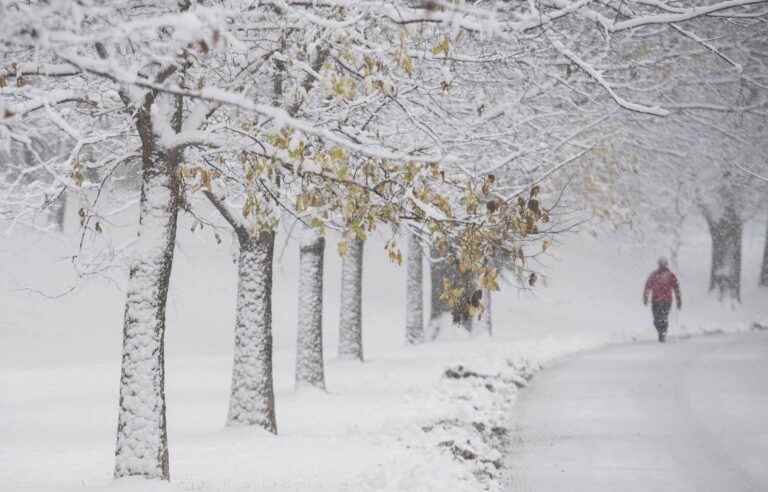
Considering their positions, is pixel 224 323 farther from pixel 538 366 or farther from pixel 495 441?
pixel 495 441

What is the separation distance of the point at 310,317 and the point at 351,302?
12.8ft

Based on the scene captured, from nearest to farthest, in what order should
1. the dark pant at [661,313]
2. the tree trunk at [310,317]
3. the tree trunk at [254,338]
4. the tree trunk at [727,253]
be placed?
1. the tree trunk at [254,338]
2. the tree trunk at [310,317]
3. the dark pant at [661,313]
4. the tree trunk at [727,253]

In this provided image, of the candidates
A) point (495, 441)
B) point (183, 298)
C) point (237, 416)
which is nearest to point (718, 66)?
point (495, 441)

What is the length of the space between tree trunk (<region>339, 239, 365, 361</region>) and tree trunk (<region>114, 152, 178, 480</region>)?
1050 cm

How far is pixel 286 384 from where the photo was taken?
17.3 m

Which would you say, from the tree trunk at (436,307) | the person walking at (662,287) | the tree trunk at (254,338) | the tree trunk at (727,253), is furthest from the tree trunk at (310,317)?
the tree trunk at (727,253)

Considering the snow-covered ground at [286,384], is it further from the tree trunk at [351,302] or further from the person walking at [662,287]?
the person walking at [662,287]

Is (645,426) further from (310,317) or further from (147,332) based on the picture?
(147,332)

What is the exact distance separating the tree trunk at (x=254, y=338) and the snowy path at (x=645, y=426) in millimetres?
2940

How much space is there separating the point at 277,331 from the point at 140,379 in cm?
2297

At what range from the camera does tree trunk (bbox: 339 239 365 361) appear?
18.2 meters

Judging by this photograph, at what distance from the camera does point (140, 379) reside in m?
7.10

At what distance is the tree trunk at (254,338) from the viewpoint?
10531mm

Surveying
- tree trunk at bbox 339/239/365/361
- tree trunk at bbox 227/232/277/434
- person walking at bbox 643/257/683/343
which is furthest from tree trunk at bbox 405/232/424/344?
tree trunk at bbox 227/232/277/434
